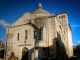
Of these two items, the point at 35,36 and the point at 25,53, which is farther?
the point at 25,53

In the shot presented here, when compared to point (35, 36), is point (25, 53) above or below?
below

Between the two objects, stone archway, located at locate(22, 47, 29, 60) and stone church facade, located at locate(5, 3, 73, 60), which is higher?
stone church facade, located at locate(5, 3, 73, 60)

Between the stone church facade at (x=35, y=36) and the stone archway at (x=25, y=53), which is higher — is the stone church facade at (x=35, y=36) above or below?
above

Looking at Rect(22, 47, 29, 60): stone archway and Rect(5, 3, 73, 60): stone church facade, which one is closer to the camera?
Rect(5, 3, 73, 60): stone church facade

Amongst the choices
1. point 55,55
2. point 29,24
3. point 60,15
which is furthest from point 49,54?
point 60,15

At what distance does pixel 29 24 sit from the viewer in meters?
21.0

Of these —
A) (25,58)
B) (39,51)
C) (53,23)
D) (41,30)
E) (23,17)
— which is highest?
(23,17)

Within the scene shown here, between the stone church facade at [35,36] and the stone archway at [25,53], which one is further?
the stone archway at [25,53]

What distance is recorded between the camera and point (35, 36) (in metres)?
19.5

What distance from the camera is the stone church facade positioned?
57.7 ft

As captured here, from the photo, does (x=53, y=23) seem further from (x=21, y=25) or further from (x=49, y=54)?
(x=21, y=25)

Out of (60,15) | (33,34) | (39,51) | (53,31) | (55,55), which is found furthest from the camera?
(60,15)

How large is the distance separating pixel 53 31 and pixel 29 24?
16.1ft

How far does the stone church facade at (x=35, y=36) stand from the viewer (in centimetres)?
1758
